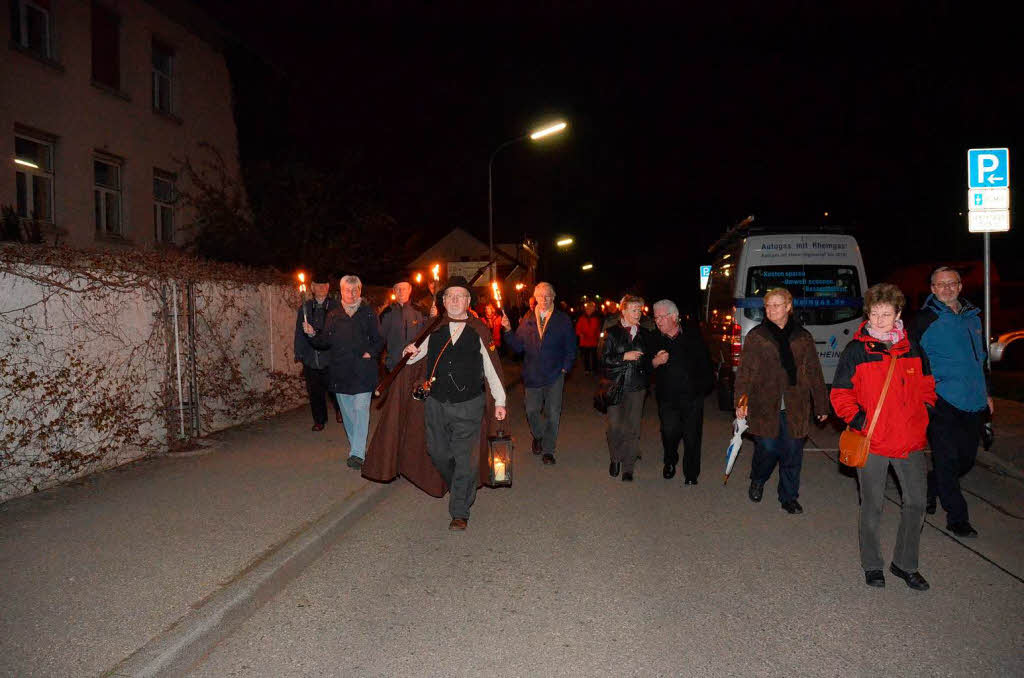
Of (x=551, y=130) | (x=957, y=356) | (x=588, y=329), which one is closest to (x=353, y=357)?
(x=957, y=356)

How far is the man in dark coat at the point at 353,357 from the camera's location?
8266 mm

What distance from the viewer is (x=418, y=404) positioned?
660 cm

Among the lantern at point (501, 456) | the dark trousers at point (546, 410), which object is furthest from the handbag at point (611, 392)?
the lantern at point (501, 456)

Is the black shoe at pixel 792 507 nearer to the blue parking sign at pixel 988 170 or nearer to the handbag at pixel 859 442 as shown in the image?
the handbag at pixel 859 442

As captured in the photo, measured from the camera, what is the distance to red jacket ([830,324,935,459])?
15.6 ft

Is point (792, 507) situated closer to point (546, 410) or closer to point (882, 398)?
point (882, 398)

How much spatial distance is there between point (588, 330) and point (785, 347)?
1425 cm

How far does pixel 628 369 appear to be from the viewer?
7.93 meters

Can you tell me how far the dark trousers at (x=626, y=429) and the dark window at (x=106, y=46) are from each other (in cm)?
1454

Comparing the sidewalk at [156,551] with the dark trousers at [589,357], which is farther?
the dark trousers at [589,357]

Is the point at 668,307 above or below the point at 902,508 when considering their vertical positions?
above

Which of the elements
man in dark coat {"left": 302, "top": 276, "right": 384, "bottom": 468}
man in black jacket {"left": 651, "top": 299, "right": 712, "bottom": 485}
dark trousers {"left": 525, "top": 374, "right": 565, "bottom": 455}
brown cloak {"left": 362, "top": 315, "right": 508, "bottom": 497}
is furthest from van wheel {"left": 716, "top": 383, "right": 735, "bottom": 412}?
brown cloak {"left": 362, "top": 315, "right": 508, "bottom": 497}

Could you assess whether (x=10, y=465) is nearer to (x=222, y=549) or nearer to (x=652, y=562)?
(x=222, y=549)

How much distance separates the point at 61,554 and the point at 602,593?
11.9ft
